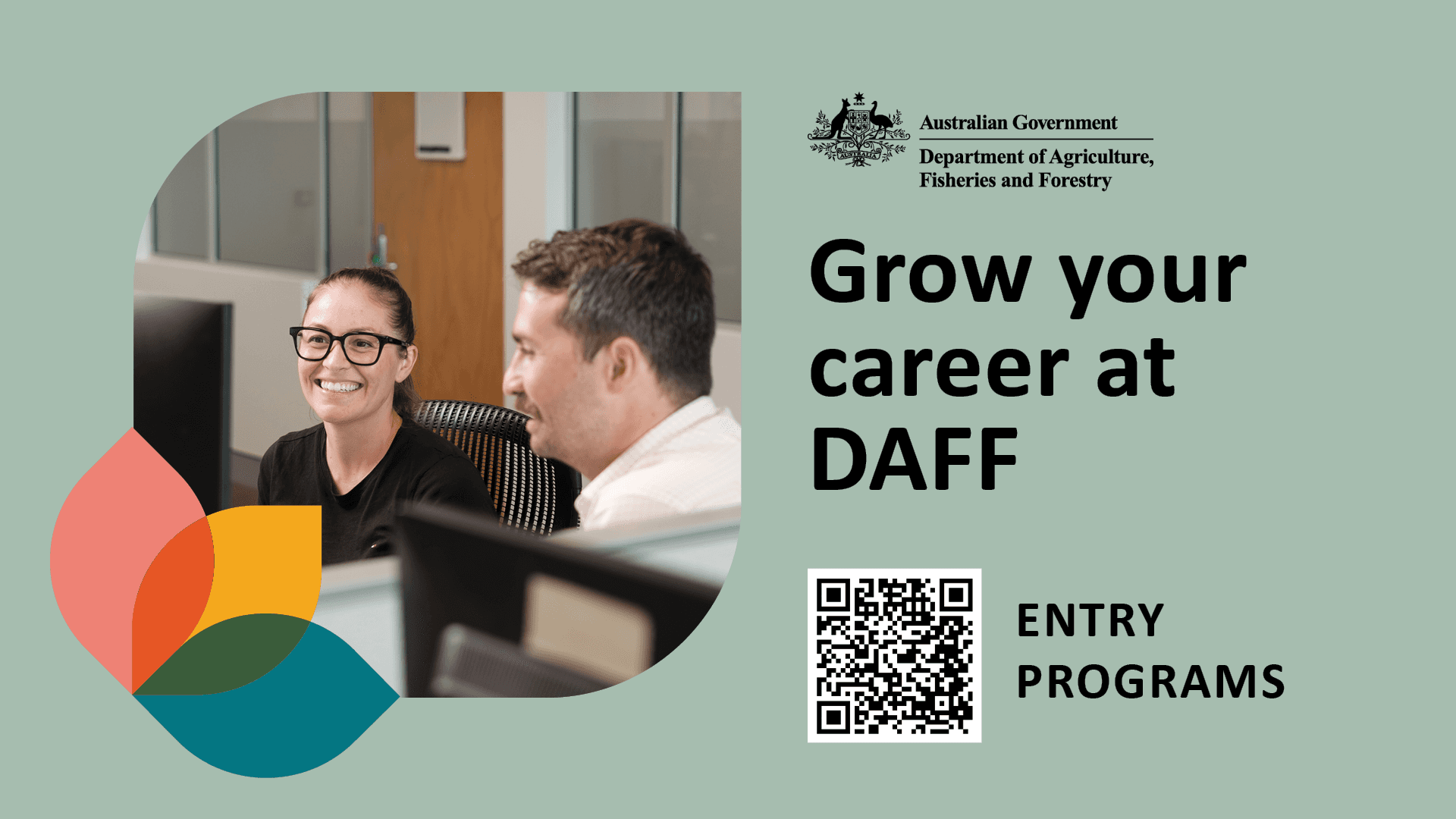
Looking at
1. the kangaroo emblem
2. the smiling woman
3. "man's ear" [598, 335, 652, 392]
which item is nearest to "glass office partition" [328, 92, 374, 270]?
the smiling woman

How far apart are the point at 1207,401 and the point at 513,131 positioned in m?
1.42

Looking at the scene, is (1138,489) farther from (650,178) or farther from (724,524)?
(650,178)

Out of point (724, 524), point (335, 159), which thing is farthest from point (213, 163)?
point (724, 524)

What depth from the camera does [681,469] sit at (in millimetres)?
2672

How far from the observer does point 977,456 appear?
2.66 metres

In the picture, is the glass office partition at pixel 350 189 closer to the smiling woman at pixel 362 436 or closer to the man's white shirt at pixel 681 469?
the smiling woman at pixel 362 436

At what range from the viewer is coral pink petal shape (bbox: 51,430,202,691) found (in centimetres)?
266

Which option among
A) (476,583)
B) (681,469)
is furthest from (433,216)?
(476,583)

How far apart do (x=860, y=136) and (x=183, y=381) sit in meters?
1.39

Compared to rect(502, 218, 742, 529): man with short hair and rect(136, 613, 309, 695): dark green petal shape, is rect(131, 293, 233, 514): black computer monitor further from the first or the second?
rect(502, 218, 742, 529): man with short hair

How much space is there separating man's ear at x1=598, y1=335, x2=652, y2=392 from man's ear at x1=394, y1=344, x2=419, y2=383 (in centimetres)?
37

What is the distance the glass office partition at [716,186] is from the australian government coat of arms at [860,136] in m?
0.18

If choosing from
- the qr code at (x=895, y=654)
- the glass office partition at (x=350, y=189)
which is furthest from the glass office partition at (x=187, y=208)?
the qr code at (x=895, y=654)

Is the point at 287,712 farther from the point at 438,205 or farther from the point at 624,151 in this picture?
the point at 624,151
